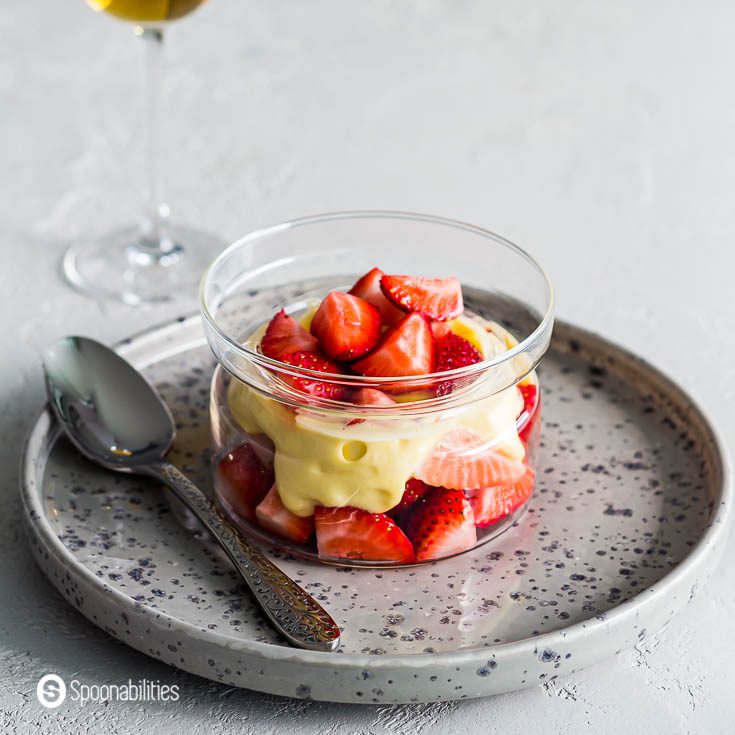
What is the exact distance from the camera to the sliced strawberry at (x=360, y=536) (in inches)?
46.8

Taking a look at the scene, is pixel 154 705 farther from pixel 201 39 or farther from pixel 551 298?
pixel 201 39

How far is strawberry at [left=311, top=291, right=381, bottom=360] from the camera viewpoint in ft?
4.07

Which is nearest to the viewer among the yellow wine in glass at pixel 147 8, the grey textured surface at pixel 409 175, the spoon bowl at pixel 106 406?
the grey textured surface at pixel 409 175

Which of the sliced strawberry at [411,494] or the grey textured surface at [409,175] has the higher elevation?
the sliced strawberry at [411,494]

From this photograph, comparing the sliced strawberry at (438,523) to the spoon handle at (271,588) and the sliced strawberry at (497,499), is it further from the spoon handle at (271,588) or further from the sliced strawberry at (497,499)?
the spoon handle at (271,588)

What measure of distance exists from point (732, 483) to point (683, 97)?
1.52m

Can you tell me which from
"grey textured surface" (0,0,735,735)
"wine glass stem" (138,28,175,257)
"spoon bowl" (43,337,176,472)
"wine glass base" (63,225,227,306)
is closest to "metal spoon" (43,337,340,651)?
"spoon bowl" (43,337,176,472)

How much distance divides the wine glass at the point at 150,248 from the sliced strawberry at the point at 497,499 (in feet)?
2.72

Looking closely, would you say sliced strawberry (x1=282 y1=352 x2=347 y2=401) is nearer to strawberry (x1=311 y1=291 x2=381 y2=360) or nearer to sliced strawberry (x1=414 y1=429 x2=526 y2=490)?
strawberry (x1=311 y1=291 x2=381 y2=360)

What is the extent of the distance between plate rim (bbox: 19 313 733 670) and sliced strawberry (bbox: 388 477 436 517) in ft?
0.59

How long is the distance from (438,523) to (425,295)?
27cm

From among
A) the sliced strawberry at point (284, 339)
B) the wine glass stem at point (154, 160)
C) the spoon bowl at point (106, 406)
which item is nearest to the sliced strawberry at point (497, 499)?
the sliced strawberry at point (284, 339)

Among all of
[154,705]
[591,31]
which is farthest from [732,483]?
[591,31]

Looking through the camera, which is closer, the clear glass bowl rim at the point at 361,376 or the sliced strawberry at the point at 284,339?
the clear glass bowl rim at the point at 361,376
